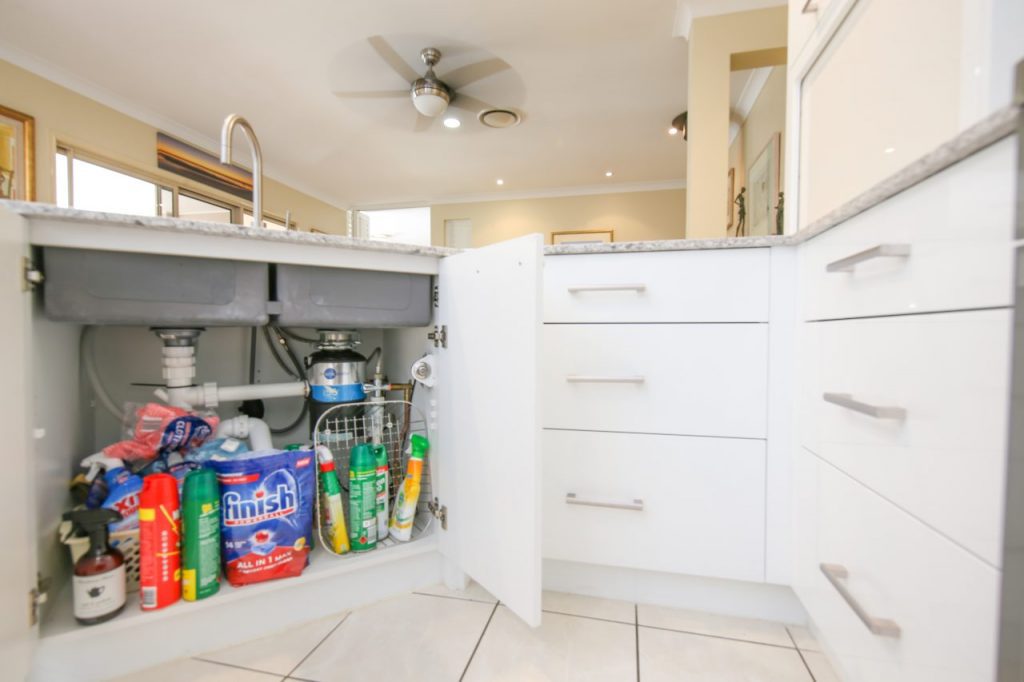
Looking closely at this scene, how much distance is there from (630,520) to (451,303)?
70cm

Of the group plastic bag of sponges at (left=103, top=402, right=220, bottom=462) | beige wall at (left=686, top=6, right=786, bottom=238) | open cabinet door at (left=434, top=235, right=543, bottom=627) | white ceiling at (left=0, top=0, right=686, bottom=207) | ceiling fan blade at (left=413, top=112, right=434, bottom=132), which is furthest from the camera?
ceiling fan blade at (left=413, top=112, right=434, bottom=132)

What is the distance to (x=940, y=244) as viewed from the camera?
1.71 ft

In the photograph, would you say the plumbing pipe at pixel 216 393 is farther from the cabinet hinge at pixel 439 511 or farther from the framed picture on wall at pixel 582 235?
the framed picture on wall at pixel 582 235

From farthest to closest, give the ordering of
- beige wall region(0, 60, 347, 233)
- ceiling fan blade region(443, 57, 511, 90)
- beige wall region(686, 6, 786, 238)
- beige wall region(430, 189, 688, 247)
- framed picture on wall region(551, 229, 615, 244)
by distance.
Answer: framed picture on wall region(551, 229, 615, 244)
beige wall region(430, 189, 688, 247)
ceiling fan blade region(443, 57, 511, 90)
beige wall region(0, 60, 347, 233)
beige wall region(686, 6, 786, 238)

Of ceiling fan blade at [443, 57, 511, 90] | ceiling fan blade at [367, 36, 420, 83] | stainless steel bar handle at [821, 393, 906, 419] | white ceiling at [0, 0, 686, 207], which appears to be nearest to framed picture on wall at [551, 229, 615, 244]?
white ceiling at [0, 0, 686, 207]

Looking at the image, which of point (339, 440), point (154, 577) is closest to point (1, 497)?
point (154, 577)

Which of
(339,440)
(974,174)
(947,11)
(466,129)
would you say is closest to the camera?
(974,174)

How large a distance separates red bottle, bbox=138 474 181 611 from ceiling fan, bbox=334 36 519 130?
3.14 m

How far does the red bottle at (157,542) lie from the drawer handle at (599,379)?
0.89m

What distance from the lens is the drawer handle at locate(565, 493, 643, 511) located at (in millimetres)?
1010

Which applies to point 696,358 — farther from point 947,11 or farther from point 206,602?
point 206,602

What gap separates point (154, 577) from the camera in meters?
0.82

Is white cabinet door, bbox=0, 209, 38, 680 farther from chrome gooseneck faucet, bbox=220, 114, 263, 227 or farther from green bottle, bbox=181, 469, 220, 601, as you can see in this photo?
chrome gooseneck faucet, bbox=220, 114, 263, 227

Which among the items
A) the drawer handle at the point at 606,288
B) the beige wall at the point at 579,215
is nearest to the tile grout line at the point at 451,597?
the drawer handle at the point at 606,288
